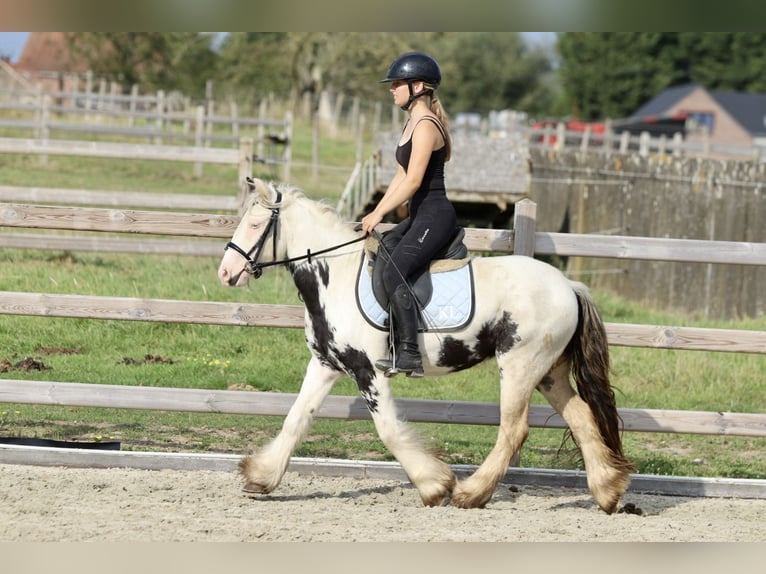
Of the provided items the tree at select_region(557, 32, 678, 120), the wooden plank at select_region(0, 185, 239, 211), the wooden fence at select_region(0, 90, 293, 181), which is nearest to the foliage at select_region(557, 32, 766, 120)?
the tree at select_region(557, 32, 678, 120)

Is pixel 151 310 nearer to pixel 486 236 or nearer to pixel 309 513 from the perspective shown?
pixel 309 513

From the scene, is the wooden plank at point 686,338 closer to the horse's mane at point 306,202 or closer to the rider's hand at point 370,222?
the rider's hand at point 370,222

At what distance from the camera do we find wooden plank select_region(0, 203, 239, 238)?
6301mm

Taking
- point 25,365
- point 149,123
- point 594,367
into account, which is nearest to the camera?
point 594,367

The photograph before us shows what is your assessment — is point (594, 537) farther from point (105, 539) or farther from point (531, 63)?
point (531, 63)

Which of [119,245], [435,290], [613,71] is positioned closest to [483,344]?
[435,290]

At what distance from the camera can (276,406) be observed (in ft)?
20.8

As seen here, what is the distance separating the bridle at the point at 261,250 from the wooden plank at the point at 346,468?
1.38 metres

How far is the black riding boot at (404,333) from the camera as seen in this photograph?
541 centimetres

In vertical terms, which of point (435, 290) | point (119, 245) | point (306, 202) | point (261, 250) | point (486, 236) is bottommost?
point (119, 245)

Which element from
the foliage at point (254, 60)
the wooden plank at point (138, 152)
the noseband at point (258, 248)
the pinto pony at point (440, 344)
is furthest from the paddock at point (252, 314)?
the foliage at point (254, 60)

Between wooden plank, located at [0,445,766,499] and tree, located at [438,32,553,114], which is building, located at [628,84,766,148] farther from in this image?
wooden plank, located at [0,445,766,499]

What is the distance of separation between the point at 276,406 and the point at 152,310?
1.00m

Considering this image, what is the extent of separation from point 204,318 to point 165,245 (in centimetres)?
428
